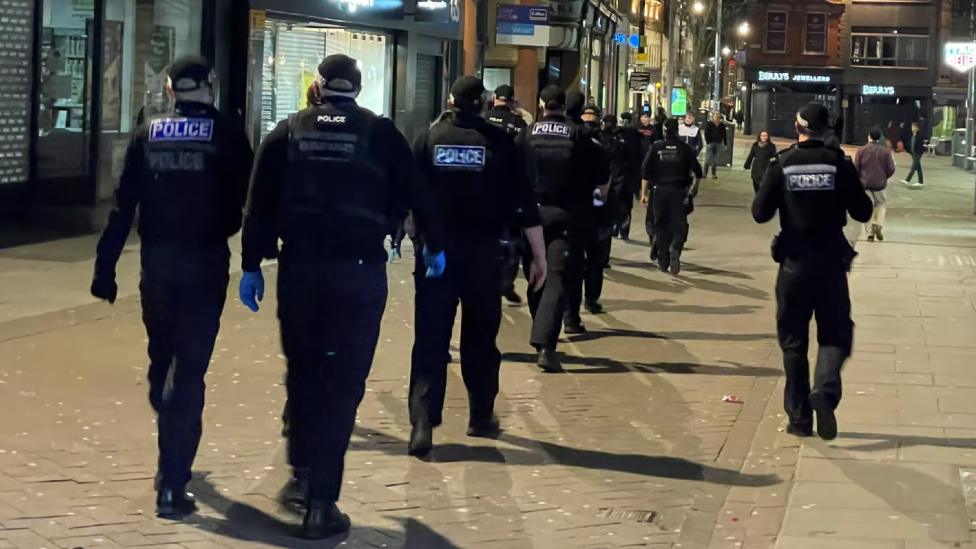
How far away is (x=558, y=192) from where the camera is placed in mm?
10109

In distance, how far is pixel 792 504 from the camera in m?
6.63

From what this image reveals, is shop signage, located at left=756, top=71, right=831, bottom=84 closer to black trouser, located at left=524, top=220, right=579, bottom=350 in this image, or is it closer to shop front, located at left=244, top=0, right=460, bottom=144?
shop front, located at left=244, top=0, right=460, bottom=144

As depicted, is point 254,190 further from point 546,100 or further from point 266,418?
point 546,100

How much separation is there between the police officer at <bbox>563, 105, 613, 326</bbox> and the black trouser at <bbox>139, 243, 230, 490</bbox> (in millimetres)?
4524

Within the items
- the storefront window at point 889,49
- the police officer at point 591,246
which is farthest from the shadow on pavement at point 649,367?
the storefront window at point 889,49

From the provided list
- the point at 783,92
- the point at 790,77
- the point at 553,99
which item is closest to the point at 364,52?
the point at 553,99

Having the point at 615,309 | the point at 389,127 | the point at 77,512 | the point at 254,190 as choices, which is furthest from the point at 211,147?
the point at 615,309

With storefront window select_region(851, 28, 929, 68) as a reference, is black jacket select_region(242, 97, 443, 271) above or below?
below

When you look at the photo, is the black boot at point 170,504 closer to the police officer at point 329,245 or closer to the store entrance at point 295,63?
the police officer at point 329,245

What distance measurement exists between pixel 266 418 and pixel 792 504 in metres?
3.03

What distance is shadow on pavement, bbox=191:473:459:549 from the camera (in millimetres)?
5875

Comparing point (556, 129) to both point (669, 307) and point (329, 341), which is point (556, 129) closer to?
point (669, 307)

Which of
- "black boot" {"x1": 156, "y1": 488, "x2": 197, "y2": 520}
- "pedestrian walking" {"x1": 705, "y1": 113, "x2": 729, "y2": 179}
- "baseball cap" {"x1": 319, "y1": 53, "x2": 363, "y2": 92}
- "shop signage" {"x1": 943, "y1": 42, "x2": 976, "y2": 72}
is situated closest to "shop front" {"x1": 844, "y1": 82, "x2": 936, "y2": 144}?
"pedestrian walking" {"x1": 705, "y1": 113, "x2": 729, "y2": 179}

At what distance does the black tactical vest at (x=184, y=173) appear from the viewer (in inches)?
237
